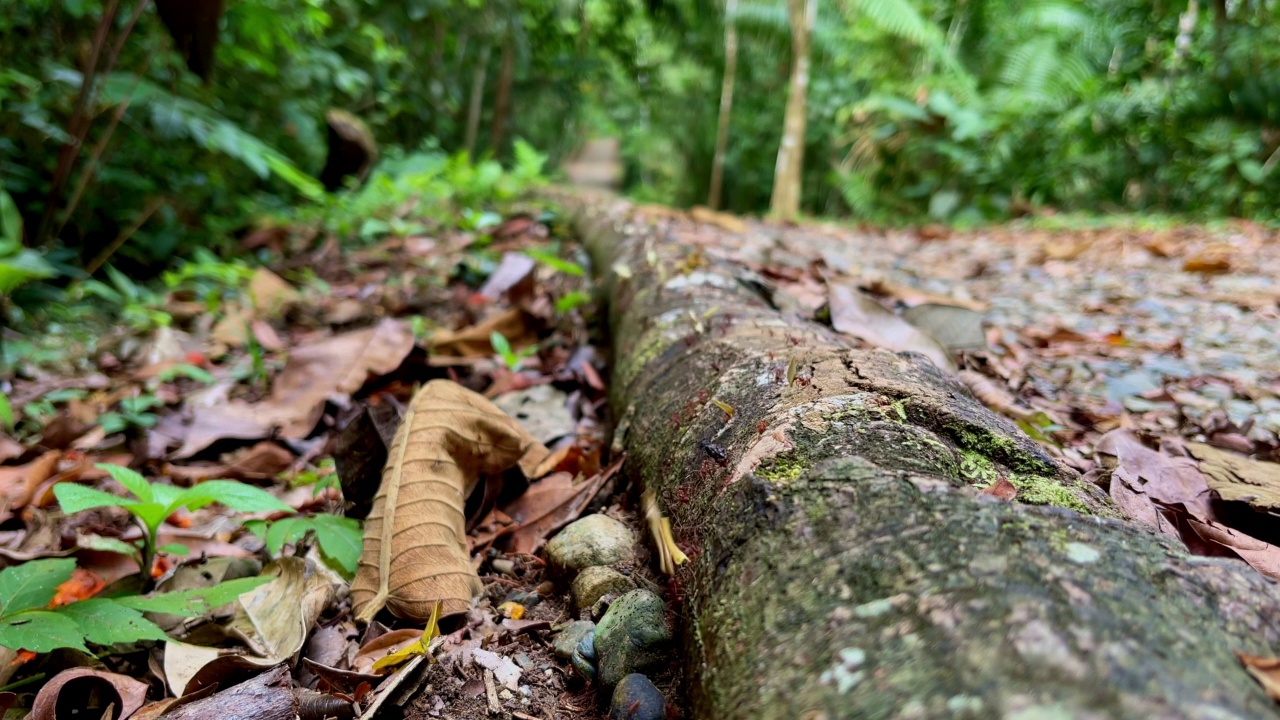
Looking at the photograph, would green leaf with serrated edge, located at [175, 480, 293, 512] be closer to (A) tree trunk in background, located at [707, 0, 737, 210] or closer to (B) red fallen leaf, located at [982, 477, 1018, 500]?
(B) red fallen leaf, located at [982, 477, 1018, 500]

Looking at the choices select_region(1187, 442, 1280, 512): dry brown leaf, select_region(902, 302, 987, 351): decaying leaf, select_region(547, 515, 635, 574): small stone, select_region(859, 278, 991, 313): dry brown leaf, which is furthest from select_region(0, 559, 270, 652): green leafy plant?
select_region(859, 278, 991, 313): dry brown leaf

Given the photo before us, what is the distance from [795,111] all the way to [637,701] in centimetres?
844

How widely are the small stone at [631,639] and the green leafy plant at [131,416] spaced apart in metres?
1.94

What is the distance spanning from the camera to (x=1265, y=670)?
1.95 ft

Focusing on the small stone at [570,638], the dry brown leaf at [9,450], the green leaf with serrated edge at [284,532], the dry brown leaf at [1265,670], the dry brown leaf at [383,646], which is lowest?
the dry brown leaf at [9,450]

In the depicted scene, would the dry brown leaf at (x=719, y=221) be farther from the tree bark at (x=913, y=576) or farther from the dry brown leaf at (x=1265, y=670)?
the dry brown leaf at (x=1265, y=670)

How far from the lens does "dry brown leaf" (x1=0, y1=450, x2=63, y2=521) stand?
5.46 ft

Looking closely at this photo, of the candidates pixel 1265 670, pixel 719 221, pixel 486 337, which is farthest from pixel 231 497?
pixel 719 221

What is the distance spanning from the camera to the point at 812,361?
125 cm

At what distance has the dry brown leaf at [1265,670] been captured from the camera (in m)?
0.58

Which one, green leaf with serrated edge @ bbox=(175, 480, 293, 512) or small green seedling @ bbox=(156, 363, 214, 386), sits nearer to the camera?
green leaf with serrated edge @ bbox=(175, 480, 293, 512)

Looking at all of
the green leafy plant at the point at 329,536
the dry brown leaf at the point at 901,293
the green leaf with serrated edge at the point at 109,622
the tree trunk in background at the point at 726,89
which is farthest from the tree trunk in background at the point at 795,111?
the green leaf with serrated edge at the point at 109,622

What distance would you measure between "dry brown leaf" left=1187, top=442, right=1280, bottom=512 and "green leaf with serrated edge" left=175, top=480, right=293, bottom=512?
164 cm

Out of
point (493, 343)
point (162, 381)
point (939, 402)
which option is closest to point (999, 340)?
point (939, 402)
